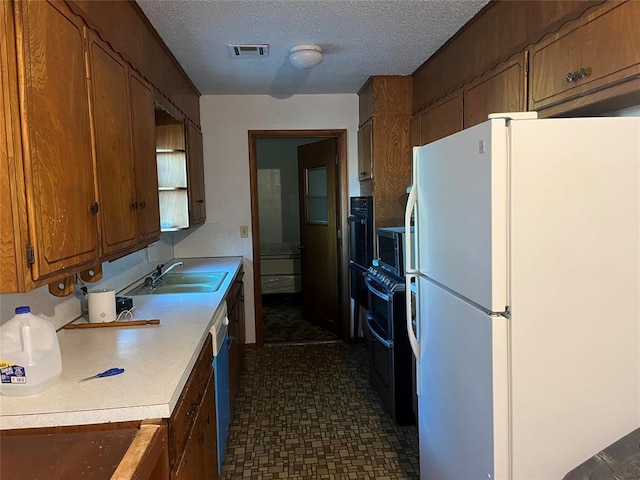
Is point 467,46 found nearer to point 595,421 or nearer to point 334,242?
point 595,421

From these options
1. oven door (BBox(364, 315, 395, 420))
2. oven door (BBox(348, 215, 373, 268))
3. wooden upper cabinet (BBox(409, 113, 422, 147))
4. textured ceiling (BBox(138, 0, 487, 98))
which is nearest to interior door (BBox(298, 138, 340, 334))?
oven door (BBox(348, 215, 373, 268))

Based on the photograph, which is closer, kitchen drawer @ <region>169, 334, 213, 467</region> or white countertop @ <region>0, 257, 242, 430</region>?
white countertop @ <region>0, 257, 242, 430</region>

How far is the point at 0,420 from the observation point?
1164mm

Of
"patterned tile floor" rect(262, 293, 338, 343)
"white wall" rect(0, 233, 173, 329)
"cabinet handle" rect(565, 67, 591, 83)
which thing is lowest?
Answer: "patterned tile floor" rect(262, 293, 338, 343)

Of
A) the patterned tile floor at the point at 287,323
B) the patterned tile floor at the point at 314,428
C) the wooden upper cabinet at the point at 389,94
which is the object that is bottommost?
the patterned tile floor at the point at 314,428

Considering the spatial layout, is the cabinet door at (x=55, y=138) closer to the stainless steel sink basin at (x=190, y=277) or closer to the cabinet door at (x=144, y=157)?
the cabinet door at (x=144, y=157)

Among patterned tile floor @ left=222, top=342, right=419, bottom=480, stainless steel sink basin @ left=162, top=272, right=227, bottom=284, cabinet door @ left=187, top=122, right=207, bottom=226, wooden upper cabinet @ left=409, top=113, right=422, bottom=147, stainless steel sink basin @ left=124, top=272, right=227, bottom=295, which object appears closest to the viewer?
patterned tile floor @ left=222, top=342, right=419, bottom=480

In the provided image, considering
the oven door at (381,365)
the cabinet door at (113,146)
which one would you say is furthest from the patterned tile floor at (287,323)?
the cabinet door at (113,146)

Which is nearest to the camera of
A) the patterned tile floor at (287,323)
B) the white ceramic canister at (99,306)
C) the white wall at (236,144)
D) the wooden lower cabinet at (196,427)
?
the wooden lower cabinet at (196,427)

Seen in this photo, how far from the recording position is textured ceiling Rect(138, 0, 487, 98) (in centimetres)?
222

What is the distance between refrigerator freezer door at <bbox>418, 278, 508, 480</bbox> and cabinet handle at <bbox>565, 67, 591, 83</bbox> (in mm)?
894

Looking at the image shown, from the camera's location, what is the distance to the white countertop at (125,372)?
3.92ft

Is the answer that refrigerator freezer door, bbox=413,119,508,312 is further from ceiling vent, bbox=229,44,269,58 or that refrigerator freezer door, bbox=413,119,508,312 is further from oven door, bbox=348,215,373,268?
oven door, bbox=348,215,373,268

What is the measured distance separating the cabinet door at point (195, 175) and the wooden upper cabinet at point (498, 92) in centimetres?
196
